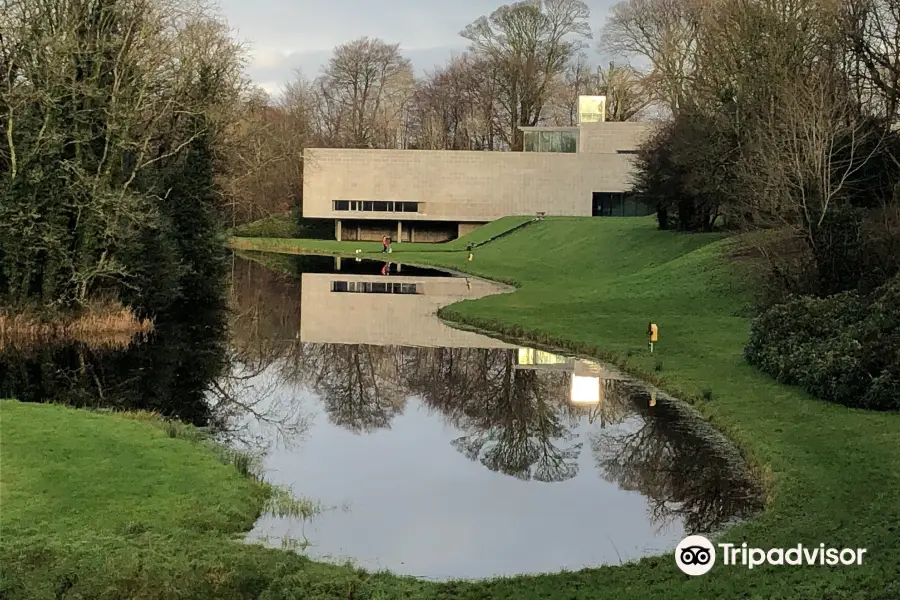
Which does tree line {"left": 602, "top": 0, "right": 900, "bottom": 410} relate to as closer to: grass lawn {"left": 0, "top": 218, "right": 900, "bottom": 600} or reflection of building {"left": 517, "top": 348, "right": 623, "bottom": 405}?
grass lawn {"left": 0, "top": 218, "right": 900, "bottom": 600}

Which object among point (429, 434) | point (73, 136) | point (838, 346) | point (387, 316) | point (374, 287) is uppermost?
point (73, 136)

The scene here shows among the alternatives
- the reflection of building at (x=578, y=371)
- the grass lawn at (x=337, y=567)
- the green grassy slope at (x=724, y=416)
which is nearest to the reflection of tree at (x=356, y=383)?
the reflection of building at (x=578, y=371)

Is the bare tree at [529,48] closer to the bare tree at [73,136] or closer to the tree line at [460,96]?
the tree line at [460,96]

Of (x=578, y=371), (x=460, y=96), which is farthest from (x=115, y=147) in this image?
(x=460, y=96)

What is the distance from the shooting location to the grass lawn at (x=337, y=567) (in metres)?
7.56

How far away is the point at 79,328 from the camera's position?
2323 cm

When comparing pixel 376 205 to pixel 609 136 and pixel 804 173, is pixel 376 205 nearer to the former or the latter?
pixel 609 136

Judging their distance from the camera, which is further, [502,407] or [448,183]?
[448,183]

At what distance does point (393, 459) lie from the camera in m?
13.0

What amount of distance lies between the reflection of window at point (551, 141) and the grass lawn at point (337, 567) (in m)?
52.9

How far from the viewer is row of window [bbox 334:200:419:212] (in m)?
72.3

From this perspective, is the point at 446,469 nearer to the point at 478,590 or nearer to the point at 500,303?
the point at 478,590

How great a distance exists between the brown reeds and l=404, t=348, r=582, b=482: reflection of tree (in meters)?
7.89

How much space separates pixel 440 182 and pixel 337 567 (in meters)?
64.6
